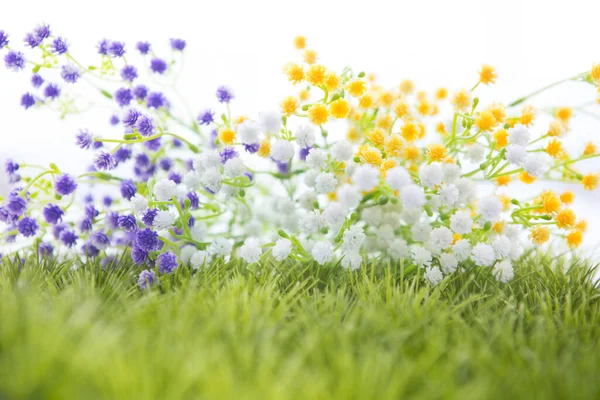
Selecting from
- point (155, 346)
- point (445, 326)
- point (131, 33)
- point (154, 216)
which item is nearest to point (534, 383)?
point (445, 326)

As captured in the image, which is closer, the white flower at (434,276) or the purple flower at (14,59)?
the white flower at (434,276)

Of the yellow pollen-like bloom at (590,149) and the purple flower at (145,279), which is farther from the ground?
the yellow pollen-like bloom at (590,149)

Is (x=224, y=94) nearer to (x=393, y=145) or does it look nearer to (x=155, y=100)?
(x=155, y=100)

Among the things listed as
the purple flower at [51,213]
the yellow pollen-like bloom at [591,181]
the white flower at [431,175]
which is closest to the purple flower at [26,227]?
the purple flower at [51,213]

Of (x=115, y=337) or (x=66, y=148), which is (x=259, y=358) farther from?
(x=66, y=148)

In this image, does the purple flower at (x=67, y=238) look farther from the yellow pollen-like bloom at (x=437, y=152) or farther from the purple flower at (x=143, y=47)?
the yellow pollen-like bloom at (x=437, y=152)

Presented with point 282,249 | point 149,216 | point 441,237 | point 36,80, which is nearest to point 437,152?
point 441,237
